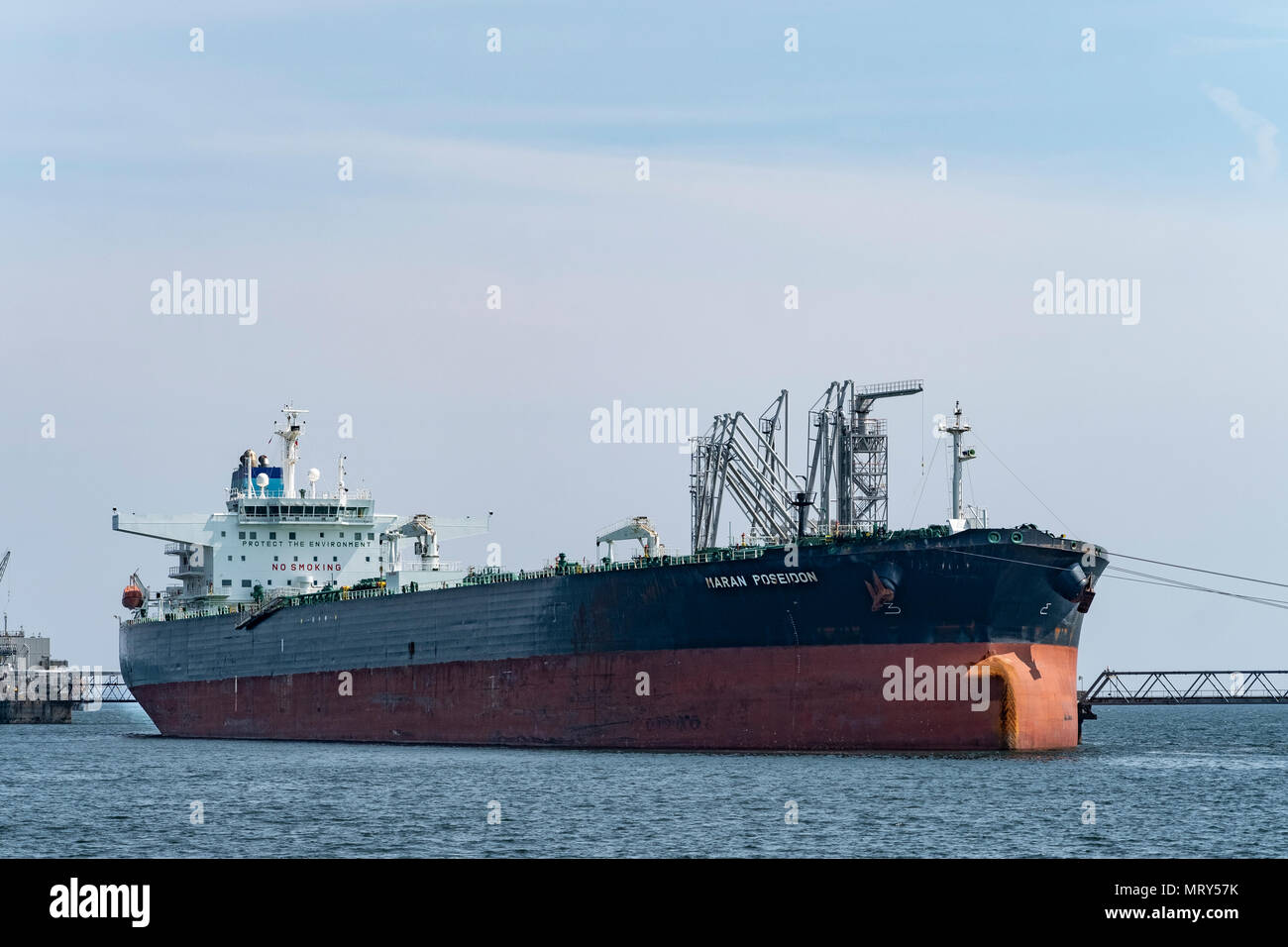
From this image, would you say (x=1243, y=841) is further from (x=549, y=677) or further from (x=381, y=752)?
(x=381, y=752)

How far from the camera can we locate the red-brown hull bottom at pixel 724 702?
127 feet

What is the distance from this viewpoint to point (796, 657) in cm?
4019

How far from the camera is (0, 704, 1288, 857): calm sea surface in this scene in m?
26.5

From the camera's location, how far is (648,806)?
30594 millimetres

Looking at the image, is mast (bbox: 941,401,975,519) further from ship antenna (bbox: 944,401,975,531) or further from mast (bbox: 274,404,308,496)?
mast (bbox: 274,404,308,496)

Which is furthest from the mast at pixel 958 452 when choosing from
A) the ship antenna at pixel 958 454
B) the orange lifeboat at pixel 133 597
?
the orange lifeboat at pixel 133 597

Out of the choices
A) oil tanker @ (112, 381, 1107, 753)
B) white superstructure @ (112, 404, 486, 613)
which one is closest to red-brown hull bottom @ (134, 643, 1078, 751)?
oil tanker @ (112, 381, 1107, 753)

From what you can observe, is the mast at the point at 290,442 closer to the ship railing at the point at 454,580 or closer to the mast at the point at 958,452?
the ship railing at the point at 454,580

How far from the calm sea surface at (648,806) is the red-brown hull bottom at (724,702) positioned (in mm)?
862

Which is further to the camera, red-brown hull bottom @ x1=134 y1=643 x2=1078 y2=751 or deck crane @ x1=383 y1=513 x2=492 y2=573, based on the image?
deck crane @ x1=383 y1=513 x2=492 y2=573

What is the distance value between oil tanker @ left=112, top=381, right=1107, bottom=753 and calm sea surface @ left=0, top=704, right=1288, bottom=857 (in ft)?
4.40

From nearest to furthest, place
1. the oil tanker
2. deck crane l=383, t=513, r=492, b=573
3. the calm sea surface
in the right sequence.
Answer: the calm sea surface → the oil tanker → deck crane l=383, t=513, r=492, b=573

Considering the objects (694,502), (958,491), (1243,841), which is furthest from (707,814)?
(694,502)
